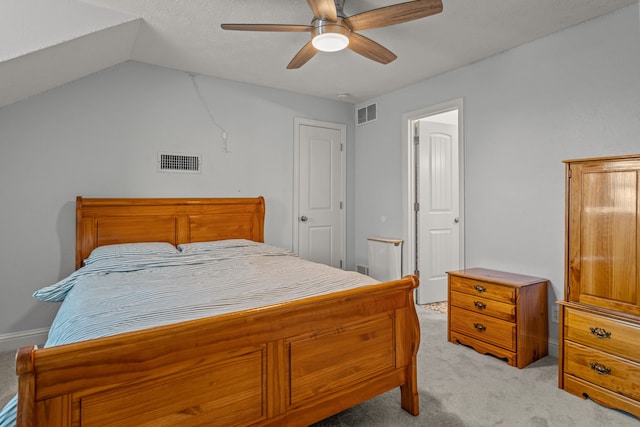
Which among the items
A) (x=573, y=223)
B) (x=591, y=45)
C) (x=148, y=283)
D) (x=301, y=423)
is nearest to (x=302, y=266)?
(x=148, y=283)

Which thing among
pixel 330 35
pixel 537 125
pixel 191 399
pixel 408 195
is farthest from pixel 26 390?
pixel 408 195

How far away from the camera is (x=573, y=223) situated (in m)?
2.25

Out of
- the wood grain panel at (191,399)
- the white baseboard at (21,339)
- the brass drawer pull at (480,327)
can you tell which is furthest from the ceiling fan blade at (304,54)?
the white baseboard at (21,339)

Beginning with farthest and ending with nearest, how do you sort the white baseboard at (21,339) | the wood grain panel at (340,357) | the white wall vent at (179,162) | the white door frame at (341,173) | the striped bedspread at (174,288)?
the white door frame at (341,173), the white wall vent at (179,162), the white baseboard at (21,339), the wood grain panel at (340,357), the striped bedspread at (174,288)

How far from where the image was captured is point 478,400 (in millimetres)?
2170

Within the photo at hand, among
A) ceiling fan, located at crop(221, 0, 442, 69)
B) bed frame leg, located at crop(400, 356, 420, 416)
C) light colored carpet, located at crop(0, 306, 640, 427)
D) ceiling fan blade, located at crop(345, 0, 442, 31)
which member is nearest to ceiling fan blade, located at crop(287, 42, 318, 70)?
ceiling fan, located at crop(221, 0, 442, 69)

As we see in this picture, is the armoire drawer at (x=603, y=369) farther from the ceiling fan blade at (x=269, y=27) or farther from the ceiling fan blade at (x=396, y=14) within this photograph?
the ceiling fan blade at (x=269, y=27)

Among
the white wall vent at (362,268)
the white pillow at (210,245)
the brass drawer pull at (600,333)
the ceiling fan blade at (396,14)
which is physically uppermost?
the ceiling fan blade at (396,14)

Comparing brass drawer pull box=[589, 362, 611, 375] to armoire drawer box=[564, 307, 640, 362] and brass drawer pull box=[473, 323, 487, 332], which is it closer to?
armoire drawer box=[564, 307, 640, 362]

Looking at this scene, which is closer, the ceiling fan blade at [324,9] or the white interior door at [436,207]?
the ceiling fan blade at [324,9]

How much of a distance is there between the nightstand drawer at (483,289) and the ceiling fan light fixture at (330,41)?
2067 mm

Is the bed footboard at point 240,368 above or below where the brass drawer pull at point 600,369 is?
above

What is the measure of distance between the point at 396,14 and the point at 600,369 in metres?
2.40

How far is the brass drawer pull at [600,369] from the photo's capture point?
2.08 m
